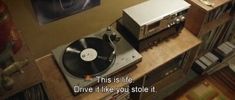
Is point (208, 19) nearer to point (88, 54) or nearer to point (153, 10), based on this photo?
point (153, 10)

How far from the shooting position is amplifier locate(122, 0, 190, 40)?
1.18 metres

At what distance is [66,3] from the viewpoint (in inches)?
45.8

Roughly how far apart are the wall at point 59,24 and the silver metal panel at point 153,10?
0.17 metres

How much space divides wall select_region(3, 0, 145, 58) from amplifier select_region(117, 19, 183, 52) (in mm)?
114

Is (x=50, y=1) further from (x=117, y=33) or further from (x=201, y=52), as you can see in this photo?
(x=201, y=52)

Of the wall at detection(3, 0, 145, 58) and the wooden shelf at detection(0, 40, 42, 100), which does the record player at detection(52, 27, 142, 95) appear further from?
the wooden shelf at detection(0, 40, 42, 100)

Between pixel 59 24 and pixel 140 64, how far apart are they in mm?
477

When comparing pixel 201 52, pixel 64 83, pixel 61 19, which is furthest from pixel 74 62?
pixel 201 52

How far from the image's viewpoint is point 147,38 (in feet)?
4.12

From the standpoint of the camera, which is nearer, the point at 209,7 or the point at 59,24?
the point at 59,24

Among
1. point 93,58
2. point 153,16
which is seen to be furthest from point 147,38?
point 93,58

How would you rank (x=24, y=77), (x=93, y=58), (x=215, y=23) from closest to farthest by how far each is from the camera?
(x=24, y=77) < (x=93, y=58) < (x=215, y=23)

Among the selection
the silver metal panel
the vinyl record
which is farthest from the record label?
the silver metal panel

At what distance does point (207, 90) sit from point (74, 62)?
3.60ft
